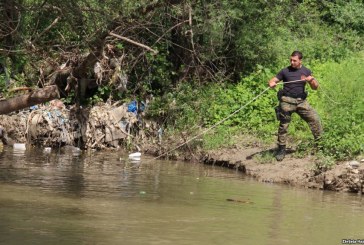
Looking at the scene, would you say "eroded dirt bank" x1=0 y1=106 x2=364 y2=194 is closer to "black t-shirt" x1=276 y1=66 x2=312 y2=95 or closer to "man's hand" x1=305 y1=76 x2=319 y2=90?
"black t-shirt" x1=276 y1=66 x2=312 y2=95

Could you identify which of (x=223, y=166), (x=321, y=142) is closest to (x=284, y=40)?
(x=223, y=166)

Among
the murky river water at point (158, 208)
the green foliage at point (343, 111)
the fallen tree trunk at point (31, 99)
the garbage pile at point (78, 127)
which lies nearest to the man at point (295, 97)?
the green foliage at point (343, 111)

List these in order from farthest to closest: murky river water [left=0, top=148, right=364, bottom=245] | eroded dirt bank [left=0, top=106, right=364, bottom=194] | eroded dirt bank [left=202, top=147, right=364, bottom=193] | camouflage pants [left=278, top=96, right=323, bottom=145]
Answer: eroded dirt bank [left=0, top=106, right=364, bottom=194], camouflage pants [left=278, top=96, right=323, bottom=145], eroded dirt bank [left=202, top=147, right=364, bottom=193], murky river water [left=0, top=148, right=364, bottom=245]

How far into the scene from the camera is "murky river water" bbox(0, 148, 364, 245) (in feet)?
26.2

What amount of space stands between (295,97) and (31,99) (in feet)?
15.7

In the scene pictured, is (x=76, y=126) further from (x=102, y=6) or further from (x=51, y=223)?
(x=51, y=223)

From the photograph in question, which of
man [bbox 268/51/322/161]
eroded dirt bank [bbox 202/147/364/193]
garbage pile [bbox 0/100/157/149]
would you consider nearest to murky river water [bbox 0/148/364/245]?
eroded dirt bank [bbox 202/147/364/193]

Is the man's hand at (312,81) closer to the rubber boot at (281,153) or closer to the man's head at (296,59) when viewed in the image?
the man's head at (296,59)

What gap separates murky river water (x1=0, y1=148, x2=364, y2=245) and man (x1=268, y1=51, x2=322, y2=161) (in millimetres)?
1313

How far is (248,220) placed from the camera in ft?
29.8

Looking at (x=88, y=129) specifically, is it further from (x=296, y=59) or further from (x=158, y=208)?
(x=158, y=208)

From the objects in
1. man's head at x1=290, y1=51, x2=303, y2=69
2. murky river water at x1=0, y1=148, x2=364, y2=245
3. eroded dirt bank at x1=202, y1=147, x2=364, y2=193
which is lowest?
murky river water at x1=0, y1=148, x2=364, y2=245

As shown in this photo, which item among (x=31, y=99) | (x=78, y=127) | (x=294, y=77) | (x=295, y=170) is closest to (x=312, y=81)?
(x=294, y=77)

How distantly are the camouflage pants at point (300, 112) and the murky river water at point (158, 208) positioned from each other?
1212mm
